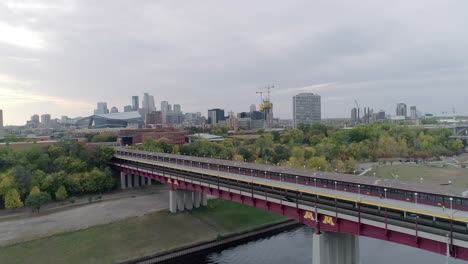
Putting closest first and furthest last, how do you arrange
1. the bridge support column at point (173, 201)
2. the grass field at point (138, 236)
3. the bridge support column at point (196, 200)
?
the grass field at point (138, 236), the bridge support column at point (173, 201), the bridge support column at point (196, 200)

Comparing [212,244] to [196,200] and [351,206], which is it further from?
[351,206]

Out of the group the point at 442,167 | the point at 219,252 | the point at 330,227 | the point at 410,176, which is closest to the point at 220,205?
the point at 219,252

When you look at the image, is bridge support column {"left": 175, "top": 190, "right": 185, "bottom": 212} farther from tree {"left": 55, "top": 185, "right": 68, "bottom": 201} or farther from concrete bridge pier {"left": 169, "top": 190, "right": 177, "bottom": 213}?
tree {"left": 55, "top": 185, "right": 68, "bottom": 201}

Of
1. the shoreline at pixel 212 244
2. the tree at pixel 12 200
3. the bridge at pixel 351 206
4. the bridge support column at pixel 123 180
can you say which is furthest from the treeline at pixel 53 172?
the bridge at pixel 351 206

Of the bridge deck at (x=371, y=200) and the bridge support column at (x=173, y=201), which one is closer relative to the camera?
the bridge deck at (x=371, y=200)

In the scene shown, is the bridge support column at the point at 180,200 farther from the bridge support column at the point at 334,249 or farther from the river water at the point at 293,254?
the bridge support column at the point at 334,249

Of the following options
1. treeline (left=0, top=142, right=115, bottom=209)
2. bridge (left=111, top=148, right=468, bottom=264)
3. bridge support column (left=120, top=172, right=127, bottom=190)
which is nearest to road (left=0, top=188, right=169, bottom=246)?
treeline (left=0, top=142, right=115, bottom=209)
